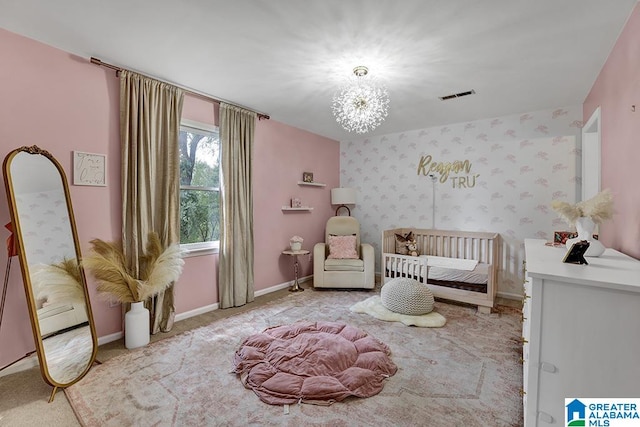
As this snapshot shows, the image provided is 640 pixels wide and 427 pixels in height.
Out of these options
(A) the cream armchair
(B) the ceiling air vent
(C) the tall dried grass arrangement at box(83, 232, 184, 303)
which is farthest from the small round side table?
(B) the ceiling air vent

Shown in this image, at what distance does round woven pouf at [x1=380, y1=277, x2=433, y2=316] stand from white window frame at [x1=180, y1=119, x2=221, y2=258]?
2101mm

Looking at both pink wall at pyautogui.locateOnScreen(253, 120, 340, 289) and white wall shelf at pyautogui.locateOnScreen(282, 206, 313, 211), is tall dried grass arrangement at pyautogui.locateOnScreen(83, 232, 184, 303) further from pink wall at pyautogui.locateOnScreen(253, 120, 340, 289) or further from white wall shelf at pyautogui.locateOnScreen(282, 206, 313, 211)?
white wall shelf at pyautogui.locateOnScreen(282, 206, 313, 211)

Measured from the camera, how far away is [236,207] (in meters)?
3.48

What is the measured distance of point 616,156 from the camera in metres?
2.06

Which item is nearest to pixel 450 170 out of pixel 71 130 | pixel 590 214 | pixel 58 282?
pixel 590 214

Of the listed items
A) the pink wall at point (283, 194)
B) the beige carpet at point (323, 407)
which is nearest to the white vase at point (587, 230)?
the beige carpet at point (323, 407)

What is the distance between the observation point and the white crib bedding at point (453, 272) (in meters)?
3.31

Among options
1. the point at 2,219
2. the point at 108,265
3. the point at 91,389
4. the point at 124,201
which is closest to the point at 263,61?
the point at 124,201

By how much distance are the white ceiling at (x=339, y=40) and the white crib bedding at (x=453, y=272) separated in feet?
6.52

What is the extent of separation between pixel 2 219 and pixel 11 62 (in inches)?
44.2

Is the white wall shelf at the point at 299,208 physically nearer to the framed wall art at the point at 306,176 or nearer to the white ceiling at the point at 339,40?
the framed wall art at the point at 306,176

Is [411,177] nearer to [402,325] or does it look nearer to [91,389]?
[402,325]

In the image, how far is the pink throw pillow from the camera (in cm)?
423

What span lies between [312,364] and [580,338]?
1573 mm
